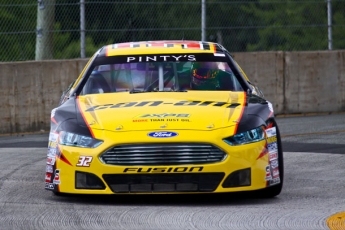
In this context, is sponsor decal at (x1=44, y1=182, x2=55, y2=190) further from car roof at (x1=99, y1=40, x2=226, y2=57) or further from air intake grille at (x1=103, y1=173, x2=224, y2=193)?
car roof at (x1=99, y1=40, x2=226, y2=57)

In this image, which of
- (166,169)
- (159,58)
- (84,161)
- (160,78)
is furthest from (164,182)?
(159,58)

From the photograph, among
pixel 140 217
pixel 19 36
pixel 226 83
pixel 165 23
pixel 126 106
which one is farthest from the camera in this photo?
pixel 165 23

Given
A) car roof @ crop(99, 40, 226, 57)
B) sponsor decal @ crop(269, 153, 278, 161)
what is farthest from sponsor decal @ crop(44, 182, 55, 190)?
car roof @ crop(99, 40, 226, 57)

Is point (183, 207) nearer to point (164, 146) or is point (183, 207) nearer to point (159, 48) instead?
point (164, 146)

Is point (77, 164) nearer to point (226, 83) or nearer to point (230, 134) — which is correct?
point (230, 134)

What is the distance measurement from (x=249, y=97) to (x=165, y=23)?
11.5 m

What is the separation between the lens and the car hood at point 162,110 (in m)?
8.01

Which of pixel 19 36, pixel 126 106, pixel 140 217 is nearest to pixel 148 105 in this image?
pixel 126 106

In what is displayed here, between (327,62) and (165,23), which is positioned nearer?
(327,62)

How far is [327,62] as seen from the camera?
18.3 meters

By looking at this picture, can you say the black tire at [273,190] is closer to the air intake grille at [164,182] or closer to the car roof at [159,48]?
the air intake grille at [164,182]

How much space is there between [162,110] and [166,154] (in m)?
0.63

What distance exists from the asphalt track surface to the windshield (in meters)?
1.12

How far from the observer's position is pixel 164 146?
25.6 ft
